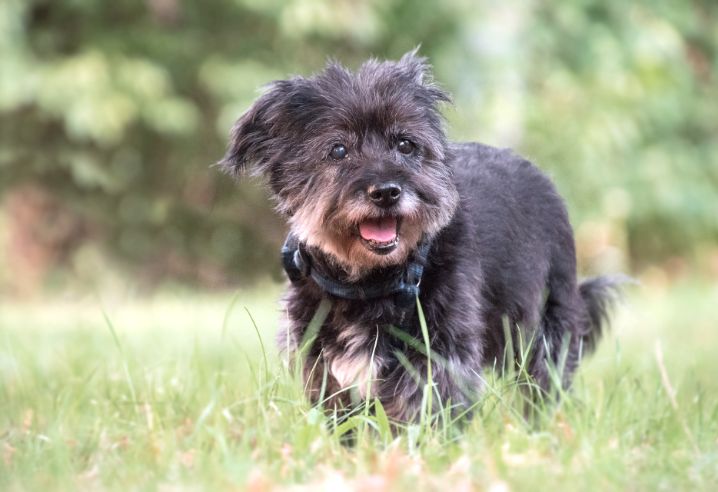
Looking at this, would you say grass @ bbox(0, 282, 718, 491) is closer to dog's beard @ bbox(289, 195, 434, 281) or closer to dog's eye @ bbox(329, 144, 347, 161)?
dog's beard @ bbox(289, 195, 434, 281)

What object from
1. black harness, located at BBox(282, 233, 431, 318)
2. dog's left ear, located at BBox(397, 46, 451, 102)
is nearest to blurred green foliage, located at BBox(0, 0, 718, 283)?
dog's left ear, located at BBox(397, 46, 451, 102)

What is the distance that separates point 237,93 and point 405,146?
27.8 feet

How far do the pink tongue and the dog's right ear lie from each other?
0.56 meters

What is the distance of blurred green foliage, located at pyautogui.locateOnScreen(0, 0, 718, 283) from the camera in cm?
1224

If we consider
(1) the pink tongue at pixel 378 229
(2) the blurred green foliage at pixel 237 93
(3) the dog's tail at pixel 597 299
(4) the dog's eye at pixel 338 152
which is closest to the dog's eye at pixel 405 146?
(4) the dog's eye at pixel 338 152

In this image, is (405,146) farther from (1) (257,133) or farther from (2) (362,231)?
(1) (257,133)

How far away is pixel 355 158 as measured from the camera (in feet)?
13.4

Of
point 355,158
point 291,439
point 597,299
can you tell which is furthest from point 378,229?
point 597,299

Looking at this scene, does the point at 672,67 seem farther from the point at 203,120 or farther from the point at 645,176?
the point at 203,120

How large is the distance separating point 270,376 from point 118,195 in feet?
34.4

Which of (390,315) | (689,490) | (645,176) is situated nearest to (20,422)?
(390,315)

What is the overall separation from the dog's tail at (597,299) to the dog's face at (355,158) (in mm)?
1655

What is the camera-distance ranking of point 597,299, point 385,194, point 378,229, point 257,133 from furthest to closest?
point 597,299 → point 257,133 → point 378,229 → point 385,194

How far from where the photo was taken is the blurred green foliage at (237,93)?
12.2 m
